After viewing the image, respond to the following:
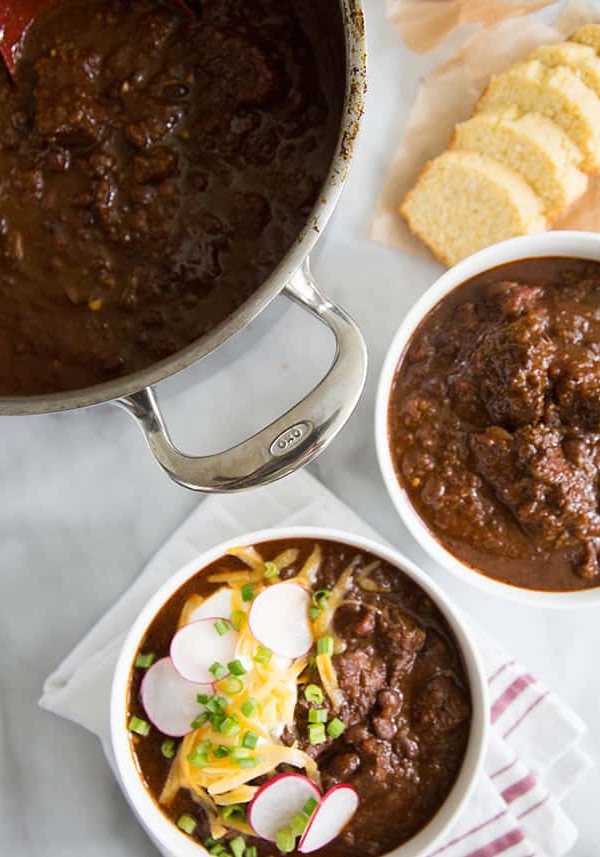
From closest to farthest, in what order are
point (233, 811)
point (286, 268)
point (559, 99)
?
point (286, 268) → point (233, 811) → point (559, 99)

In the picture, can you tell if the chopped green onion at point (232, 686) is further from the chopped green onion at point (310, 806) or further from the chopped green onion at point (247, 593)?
the chopped green onion at point (310, 806)

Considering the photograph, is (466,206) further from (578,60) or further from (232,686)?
(232,686)

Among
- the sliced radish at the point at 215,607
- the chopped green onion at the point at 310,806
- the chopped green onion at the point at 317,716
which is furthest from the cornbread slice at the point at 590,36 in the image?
the chopped green onion at the point at 310,806

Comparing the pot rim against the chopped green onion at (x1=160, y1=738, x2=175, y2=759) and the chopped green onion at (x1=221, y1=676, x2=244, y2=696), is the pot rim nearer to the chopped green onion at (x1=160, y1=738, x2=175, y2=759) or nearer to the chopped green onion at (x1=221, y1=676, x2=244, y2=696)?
the chopped green onion at (x1=221, y1=676, x2=244, y2=696)

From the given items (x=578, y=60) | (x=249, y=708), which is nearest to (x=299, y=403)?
(x=249, y=708)

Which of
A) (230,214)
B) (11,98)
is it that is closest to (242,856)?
(230,214)

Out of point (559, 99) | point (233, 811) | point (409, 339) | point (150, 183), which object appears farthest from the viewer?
point (559, 99)

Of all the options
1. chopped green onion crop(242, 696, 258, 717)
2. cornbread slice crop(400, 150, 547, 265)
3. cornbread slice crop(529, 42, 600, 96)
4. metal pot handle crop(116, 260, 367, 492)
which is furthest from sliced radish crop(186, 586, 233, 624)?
cornbread slice crop(529, 42, 600, 96)
